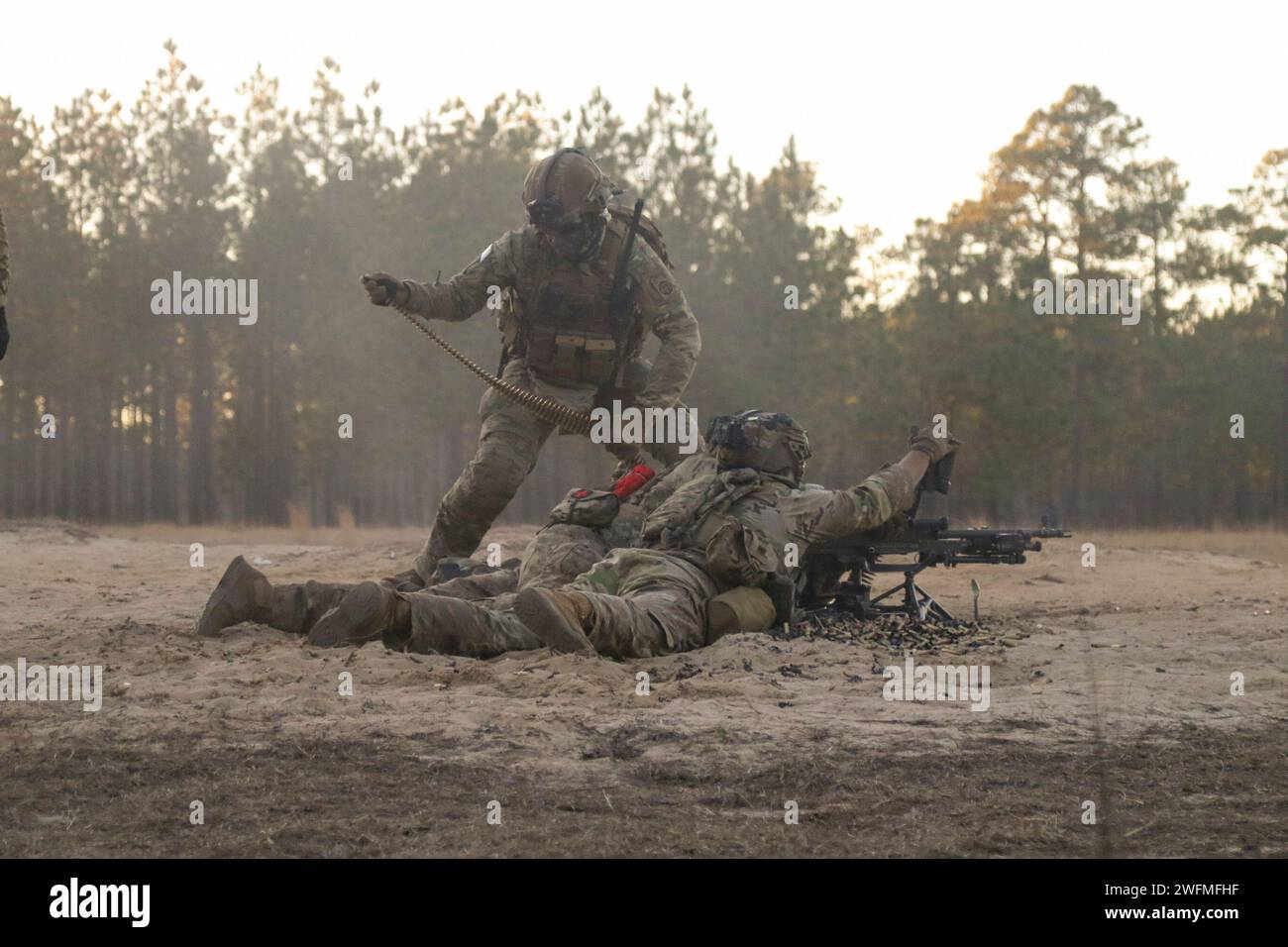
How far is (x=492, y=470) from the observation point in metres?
8.33

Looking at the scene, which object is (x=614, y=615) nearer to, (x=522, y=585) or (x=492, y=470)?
(x=522, y=585)

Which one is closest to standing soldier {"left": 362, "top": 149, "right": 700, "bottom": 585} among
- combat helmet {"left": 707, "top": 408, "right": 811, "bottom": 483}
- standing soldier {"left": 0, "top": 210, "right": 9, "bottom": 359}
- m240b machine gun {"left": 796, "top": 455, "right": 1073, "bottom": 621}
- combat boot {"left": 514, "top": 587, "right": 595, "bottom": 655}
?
combat helmet {"left": 707, "top": 408, "right": 811, "bottom": 483}

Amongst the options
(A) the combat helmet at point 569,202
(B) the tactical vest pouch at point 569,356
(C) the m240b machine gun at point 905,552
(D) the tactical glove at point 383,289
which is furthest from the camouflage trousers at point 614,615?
(A) the combat helmet at point 569,202

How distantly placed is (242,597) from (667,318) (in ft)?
10.6

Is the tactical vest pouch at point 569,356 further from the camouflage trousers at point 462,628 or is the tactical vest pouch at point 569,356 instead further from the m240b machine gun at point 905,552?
the camouflage trousers at point 462,628

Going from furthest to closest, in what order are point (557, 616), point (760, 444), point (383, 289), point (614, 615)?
point (383, 289) → point (760, 444) → point (614, 615) → point (557, 616)

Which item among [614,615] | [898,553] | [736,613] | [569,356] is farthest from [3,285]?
[898,553]

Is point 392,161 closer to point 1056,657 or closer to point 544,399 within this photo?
point 544,399

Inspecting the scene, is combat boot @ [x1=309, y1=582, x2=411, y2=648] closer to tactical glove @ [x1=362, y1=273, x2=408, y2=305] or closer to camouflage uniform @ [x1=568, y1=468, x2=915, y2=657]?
→ camouflage uniform @ [x1=568, y1=468, x2=915, y2=657]

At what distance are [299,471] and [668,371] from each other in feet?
83.5

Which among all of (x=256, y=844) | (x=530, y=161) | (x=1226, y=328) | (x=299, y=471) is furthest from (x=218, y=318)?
(x=256, y=844)

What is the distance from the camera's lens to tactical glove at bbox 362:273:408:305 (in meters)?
8.04

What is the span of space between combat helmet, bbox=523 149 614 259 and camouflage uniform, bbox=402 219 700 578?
99 millimetres
